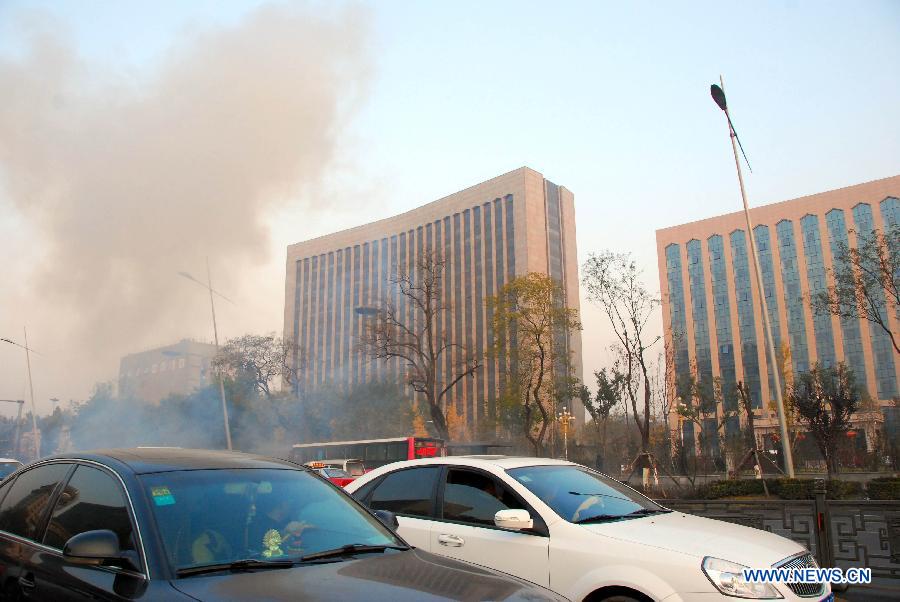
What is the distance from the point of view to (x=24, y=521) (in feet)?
10.2

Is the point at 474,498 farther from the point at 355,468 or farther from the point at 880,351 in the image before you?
the point at 880,351

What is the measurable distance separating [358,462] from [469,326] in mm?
50895

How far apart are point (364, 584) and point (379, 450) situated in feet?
80.9

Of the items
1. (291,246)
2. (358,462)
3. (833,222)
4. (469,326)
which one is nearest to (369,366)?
(291,246)

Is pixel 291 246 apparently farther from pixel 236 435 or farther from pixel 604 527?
pixel 604 527

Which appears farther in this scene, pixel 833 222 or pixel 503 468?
pixel 833 222

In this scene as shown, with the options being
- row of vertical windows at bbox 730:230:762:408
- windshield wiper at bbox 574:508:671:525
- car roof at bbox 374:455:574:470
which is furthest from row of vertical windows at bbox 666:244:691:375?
windshield wiper at bbox 574:508:671:525

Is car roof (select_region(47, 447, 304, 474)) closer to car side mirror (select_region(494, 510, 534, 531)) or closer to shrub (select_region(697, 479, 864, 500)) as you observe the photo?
car side mirror (select_region(494, 510, 534, 531))

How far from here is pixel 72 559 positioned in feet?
7.97

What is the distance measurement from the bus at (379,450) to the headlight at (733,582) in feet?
65.2

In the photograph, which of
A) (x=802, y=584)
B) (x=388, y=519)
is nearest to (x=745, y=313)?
(x=802, y=584)

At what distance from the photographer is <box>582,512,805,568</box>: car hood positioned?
345cm

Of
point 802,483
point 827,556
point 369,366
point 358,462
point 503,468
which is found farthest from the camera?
point 369,366

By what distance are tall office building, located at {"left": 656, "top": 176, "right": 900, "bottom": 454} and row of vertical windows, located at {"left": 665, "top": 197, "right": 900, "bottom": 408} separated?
95 mm
